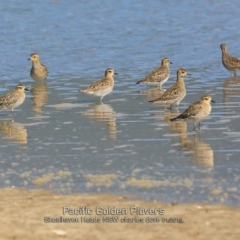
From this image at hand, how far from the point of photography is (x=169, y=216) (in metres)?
9.98

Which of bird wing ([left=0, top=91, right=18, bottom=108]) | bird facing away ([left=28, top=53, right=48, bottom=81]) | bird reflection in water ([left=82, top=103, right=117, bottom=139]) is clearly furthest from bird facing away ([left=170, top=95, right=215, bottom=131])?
bird facing away ([left=28, top=53, right=48, bottom=81])

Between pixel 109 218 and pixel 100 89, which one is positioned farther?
pixel 100 89

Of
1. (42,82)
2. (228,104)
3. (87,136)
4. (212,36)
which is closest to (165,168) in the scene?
(87,136)

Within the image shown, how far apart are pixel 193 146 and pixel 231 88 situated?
280 inches

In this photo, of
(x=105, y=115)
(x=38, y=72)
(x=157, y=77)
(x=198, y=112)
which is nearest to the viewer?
(x=198, y=112)

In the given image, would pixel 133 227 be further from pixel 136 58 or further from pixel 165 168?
pixel 136 58

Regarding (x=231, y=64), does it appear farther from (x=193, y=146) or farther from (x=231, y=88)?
(x=193, y=146)

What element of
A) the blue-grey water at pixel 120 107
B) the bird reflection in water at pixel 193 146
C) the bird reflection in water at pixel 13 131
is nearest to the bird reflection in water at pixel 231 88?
the blue-grey water at pixel 120 107

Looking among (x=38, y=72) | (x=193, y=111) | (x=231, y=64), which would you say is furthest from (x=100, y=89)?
(x=231, y=64)

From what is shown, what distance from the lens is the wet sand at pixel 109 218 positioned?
367 inches

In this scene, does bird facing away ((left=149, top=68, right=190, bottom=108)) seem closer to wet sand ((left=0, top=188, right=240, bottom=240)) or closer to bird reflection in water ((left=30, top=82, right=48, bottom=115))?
bird reflection in water ((left=30, top=82, right=48, bottom=115))

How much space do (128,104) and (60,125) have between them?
109 inches

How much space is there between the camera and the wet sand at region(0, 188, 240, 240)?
931cm

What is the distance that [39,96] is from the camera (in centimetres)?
2036
